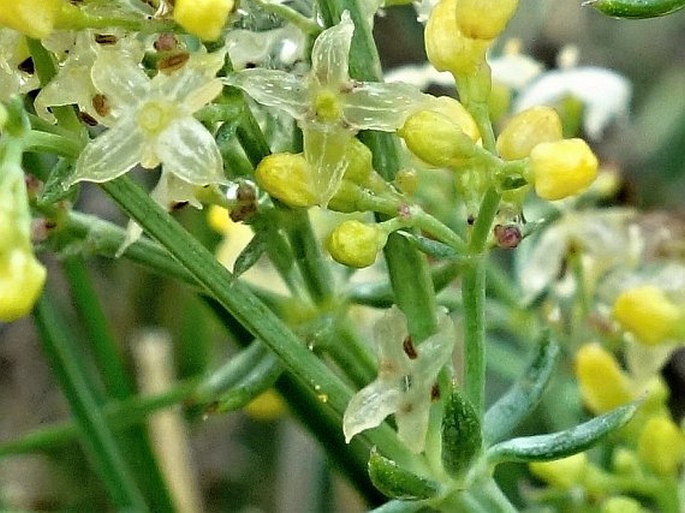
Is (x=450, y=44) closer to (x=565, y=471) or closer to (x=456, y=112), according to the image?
(x=456, y=112)

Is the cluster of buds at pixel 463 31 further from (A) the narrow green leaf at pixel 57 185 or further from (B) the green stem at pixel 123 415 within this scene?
(B) the green stem at pixel 123 415

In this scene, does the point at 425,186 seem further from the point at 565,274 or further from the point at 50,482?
the point at 50,482

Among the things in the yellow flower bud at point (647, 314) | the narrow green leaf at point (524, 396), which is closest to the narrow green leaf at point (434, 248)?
the narrow green leaf at point (524, 396)

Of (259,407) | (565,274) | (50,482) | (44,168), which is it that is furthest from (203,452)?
(44,168)

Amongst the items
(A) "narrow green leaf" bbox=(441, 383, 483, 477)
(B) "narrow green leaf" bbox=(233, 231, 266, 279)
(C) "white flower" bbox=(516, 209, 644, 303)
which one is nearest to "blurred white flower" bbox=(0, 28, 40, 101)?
(B) "narrow green leaf" bbox=(233, 231, 266, 279)

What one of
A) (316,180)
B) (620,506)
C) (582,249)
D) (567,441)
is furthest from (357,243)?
(582,249)
